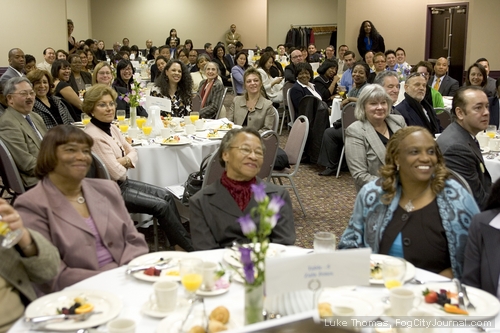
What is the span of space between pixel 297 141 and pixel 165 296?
3564mm

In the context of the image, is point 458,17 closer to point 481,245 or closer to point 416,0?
point 416,0

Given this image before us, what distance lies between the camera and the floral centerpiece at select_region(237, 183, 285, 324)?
1611 millimetres

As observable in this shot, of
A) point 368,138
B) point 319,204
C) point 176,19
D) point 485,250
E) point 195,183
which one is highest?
point 176,19

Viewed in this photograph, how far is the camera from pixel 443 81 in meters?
8.95

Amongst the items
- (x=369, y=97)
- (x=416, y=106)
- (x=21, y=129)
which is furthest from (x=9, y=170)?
(x=416, y=106)

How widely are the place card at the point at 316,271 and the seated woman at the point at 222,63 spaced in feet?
40.1

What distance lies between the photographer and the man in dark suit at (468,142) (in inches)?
133

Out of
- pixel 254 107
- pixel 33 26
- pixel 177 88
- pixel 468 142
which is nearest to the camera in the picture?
pixel 468 142

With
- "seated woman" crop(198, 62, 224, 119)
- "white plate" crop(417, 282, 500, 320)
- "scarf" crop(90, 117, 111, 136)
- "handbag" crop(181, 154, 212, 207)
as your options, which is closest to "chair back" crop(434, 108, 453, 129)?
"seated woman" crop(198, 62, 224, 119)

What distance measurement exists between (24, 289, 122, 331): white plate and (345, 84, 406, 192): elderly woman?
7.53 feet

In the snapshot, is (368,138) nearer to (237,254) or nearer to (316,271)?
(237,254)

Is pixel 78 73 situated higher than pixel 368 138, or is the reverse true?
pixel 78 73

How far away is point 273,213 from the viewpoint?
1.64 meters

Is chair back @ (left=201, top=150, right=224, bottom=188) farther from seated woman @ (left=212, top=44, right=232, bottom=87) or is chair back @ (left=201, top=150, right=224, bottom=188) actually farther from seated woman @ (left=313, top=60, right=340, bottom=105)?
seated woman @ (left=212, top=44, right=232, bottom=87)
